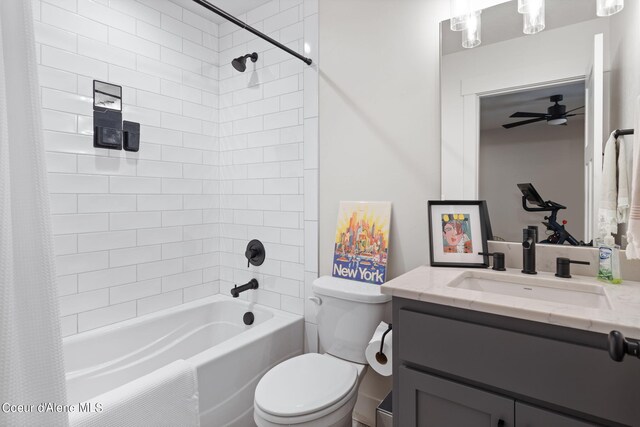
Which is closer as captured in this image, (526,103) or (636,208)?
(636,208)

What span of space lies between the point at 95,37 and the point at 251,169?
116cm

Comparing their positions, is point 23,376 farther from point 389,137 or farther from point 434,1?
point 434,1

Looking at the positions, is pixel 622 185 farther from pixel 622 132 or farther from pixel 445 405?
pixel 445 405

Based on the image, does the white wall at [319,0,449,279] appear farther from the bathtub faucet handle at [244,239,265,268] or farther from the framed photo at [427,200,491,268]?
the bathtub faucet handle at [244,239,265,268]

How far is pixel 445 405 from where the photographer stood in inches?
42.7

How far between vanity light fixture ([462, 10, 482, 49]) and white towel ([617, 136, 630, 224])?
727 millimetres

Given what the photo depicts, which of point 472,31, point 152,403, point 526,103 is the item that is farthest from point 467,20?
point 152,403

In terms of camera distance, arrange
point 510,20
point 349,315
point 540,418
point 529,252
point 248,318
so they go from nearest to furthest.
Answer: point 540,418 → point 529,252 → point 510,20 → point 349,315 → point 248,318

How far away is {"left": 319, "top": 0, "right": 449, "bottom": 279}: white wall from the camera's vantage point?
170 centimetres

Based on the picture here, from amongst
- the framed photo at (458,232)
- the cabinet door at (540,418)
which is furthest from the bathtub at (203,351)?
the cabinet door at (540,418)

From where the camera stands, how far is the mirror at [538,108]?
4.25ft

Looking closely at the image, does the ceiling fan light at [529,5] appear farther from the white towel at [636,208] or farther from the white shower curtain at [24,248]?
the white shower curtain at [24,248]

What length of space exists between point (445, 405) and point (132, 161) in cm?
Result: 209

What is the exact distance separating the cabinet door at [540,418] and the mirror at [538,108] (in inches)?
30.2
